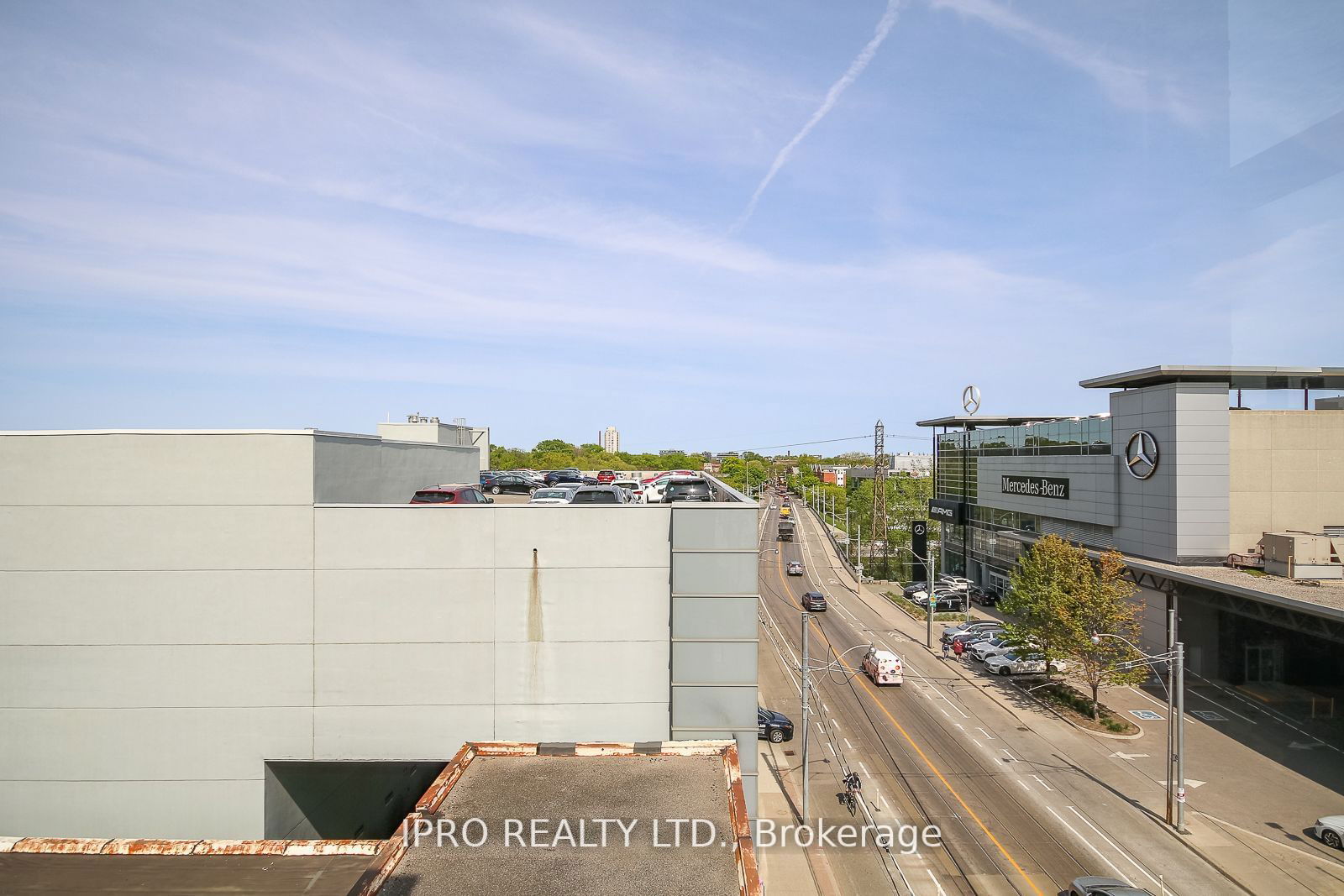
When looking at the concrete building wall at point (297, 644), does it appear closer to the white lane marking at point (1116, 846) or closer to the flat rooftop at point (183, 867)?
the flat rooftop at point (183, 867)

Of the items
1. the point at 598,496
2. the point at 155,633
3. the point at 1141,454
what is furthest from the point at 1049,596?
the point at 155,633

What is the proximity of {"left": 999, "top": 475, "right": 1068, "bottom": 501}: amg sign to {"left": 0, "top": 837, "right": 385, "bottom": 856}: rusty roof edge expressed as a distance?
4568cm

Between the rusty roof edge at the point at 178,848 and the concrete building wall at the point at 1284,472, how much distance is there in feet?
136

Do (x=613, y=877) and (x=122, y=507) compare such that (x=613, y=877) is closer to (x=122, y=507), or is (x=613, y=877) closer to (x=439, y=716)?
(x=439, y=716)

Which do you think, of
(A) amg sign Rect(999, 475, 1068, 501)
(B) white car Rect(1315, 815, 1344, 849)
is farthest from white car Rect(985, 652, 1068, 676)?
(B) white car Rect(1315, 815, 1344, 849)

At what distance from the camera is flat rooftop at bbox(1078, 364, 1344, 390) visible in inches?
1299

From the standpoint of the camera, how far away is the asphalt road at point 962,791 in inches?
715

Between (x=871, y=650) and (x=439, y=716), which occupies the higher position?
(x=439, y=716)

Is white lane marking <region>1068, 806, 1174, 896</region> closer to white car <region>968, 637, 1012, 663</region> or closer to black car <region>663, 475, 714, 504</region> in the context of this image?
white car <region>968, 637, 1012, 663</region>

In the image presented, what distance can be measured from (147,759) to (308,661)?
4091mm

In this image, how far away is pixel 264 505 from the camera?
13398mm

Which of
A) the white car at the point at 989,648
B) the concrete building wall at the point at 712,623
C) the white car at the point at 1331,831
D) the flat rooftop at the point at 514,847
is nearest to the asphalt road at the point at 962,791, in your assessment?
the white car at the point at 989,648

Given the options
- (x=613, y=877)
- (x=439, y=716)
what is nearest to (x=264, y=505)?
(x=439, y=716)

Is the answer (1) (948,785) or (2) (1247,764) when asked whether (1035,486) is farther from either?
(1) (948,785)
